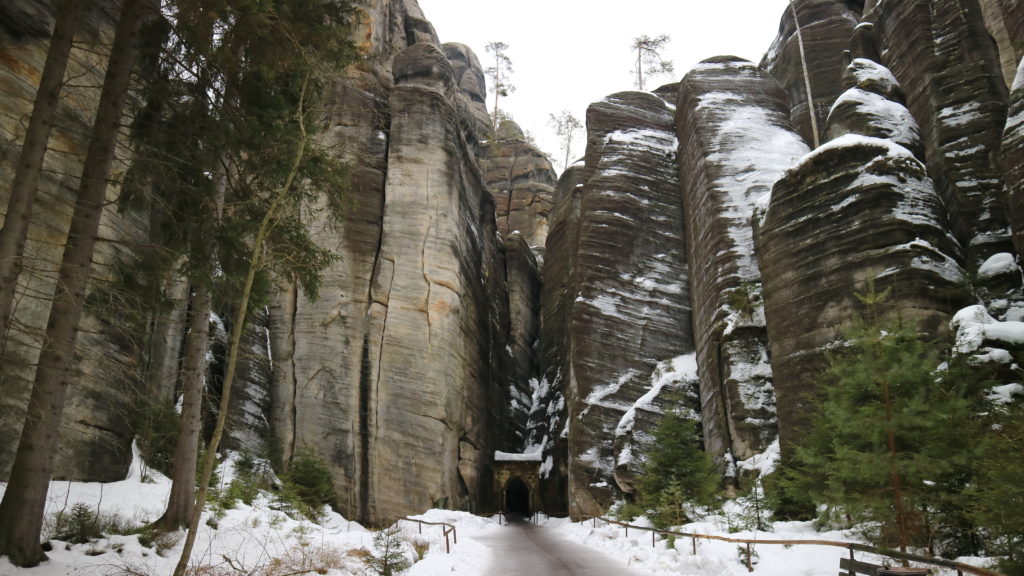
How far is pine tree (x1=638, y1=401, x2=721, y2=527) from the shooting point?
16.1 m

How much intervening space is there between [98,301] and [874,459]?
11.3m

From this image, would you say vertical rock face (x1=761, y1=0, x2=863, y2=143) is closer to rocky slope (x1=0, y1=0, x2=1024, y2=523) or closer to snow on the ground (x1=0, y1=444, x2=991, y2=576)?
rocky slope (x1=0, y1=0, x2=1024, y2=523)

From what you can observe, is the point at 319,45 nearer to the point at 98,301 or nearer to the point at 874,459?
the point at 98,301

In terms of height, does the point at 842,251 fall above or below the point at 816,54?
below

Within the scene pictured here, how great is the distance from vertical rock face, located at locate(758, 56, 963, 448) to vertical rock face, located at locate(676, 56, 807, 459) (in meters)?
1.99

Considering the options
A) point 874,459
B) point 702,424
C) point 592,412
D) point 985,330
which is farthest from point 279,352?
point 985,330

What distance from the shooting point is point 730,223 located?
24438 millimetres

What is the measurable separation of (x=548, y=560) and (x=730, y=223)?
16338mm

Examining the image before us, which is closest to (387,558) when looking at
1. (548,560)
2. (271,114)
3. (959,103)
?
(548,560)

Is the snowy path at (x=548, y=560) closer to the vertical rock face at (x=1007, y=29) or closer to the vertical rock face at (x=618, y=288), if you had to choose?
the vertical rock face at (x=618, y=288)

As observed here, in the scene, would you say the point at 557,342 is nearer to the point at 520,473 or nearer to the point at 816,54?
the point at 520,473

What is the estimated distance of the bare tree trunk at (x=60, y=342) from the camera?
6.85m

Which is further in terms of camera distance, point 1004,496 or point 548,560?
point 548,560

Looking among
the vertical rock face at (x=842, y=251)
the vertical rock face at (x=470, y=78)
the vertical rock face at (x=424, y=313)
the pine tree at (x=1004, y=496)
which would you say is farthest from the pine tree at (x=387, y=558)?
the vertical rock face at (x=470, y=78)
